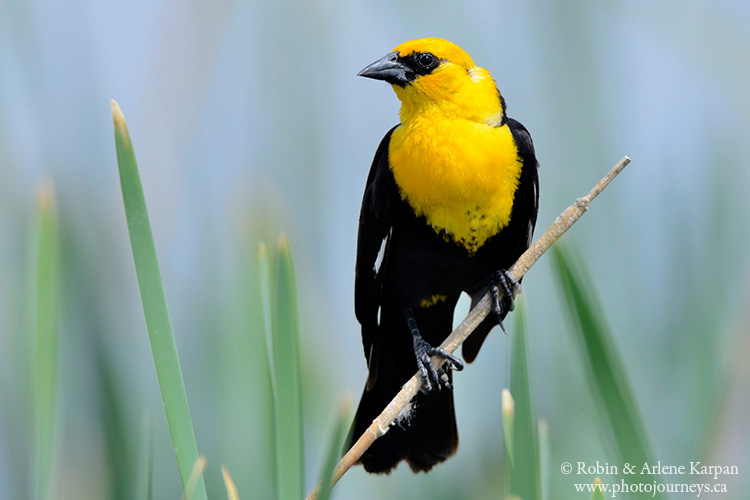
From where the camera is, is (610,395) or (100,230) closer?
(610,395)

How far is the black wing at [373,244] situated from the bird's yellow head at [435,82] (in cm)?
16

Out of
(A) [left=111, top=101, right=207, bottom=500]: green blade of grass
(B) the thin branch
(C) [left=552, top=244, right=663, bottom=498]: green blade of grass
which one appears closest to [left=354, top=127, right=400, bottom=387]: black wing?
(B) the thin branch

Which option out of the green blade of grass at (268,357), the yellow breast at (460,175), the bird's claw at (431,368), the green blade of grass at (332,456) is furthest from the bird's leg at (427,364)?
the green blade of grass at (332,456)

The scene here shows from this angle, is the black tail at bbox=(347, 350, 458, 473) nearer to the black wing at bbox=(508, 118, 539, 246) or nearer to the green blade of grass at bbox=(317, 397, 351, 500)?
the black wing at bbox=(508, 118, 539, 246)

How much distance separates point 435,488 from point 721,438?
480mm

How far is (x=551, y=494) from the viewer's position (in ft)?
4.28

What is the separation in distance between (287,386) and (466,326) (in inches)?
21.3

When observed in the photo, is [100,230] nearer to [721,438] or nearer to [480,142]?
[480,142]

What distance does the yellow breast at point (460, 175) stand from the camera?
5.69ft

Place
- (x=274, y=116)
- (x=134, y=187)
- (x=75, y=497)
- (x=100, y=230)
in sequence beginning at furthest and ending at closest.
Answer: (x=274, y=116), (x=100, y=230), (x=75, y=497), (x=134, y=187)

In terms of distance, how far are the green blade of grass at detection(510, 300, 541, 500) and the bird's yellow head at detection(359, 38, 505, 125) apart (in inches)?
41.2

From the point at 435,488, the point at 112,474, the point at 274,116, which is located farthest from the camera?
the point at 274,116

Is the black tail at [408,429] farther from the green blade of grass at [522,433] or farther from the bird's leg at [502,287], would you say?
the green blade of grass at [522,433]

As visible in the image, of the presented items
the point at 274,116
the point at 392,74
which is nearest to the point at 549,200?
the point at 392,74
